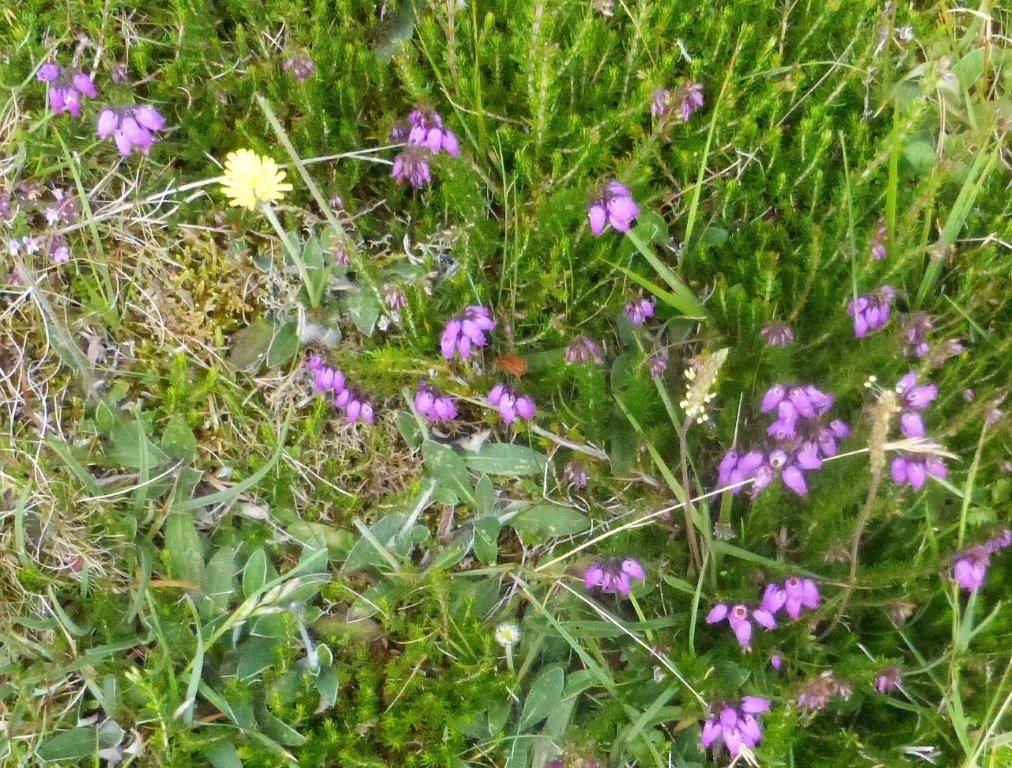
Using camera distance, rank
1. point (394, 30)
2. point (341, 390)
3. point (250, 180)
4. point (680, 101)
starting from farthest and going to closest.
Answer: point (394, 30) < point (341, 390) < point (680, 101) < point (250, 180)

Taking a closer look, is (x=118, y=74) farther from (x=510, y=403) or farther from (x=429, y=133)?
(x=510, y=403)

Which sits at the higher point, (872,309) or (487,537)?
(872,309)

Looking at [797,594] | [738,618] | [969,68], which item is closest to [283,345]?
[738,618]

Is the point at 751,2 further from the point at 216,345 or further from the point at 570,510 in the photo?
the point at 216,345

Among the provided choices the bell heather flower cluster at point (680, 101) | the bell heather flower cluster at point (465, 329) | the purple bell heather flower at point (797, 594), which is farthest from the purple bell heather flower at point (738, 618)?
the bell heather flower cluster at point (680, 101)

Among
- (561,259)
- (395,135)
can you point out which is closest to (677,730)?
(561,259)

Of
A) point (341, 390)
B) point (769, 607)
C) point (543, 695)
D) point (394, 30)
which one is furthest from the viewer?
point (394, 30)

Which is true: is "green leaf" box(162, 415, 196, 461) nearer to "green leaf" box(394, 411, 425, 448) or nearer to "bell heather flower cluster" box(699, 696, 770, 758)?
"green leaf" box(394, 411, 425, 448)
